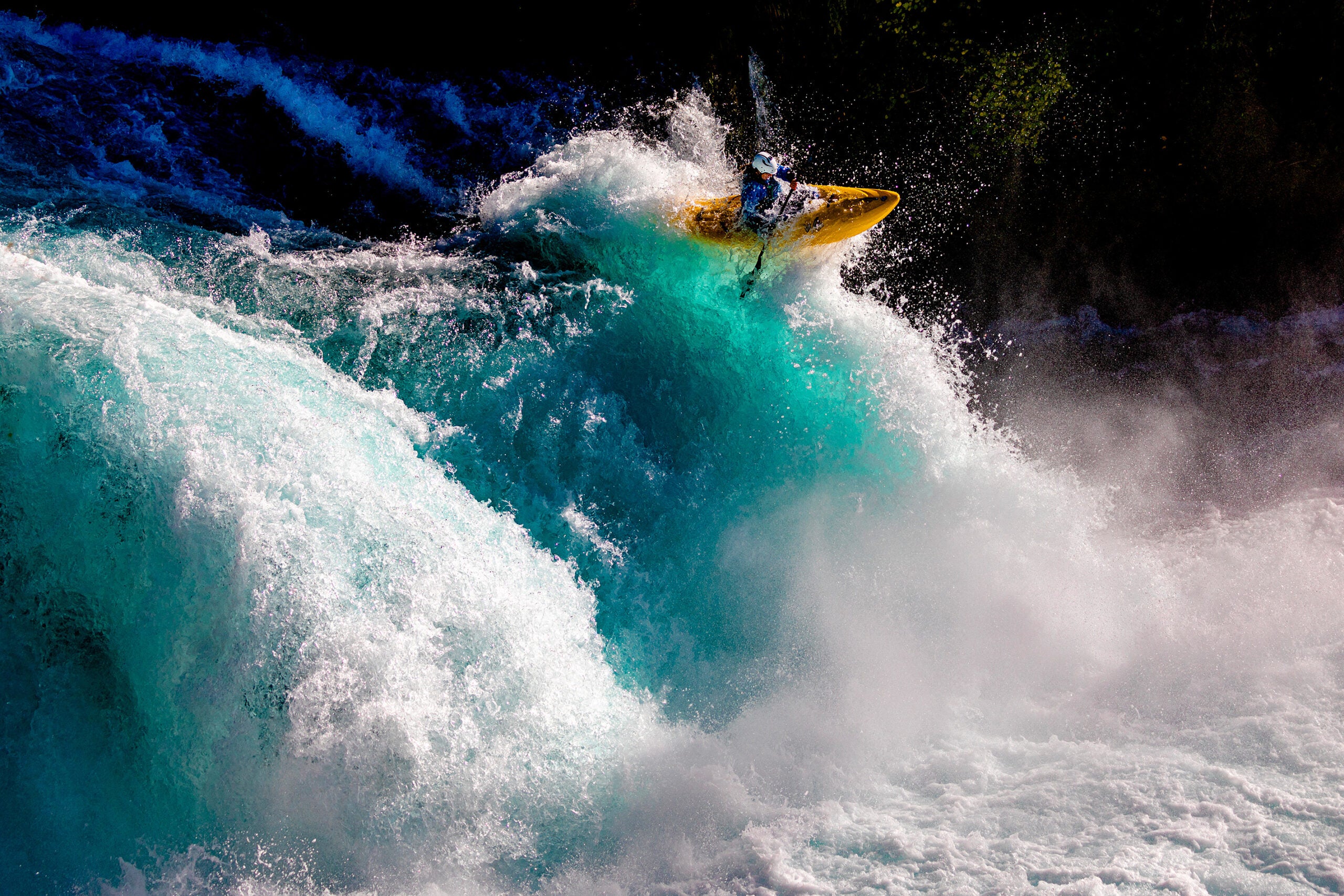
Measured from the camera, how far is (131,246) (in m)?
4.20

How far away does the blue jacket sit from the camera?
4.22m

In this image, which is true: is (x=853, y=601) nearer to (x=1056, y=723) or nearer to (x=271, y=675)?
(x=1056, y=723)

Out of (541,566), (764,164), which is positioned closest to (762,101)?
(764,164)

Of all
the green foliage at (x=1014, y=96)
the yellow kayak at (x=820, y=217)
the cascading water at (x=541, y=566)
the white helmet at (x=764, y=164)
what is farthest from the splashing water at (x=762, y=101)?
the green foliage at (x=1014, y=96)

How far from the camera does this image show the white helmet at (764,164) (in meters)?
4.19

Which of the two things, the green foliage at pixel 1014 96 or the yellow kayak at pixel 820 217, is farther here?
the green foliage at pixel 1014 96

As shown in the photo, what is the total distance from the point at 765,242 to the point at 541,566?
251 centimetres

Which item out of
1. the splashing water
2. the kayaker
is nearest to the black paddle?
the kayaker

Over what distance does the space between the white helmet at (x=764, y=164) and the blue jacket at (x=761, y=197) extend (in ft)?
0.08

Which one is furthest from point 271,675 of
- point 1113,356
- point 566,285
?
point 1113,356

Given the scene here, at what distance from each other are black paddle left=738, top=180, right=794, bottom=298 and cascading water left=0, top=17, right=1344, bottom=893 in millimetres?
75

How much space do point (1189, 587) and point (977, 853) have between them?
245cm

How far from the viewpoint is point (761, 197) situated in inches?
169

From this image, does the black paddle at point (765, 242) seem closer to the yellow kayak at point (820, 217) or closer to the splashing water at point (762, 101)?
the yellow kayak at point (820, 217)
